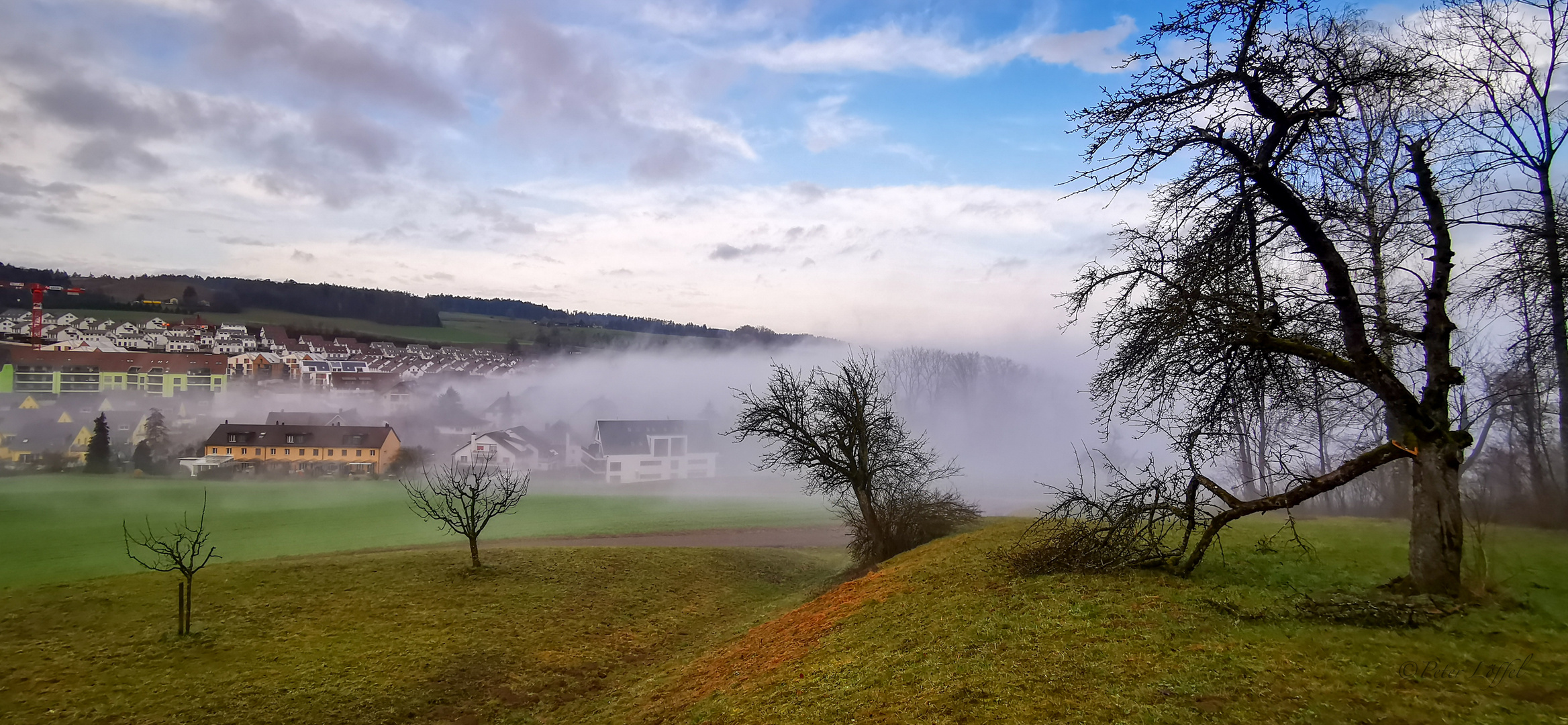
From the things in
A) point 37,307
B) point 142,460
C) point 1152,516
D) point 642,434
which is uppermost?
point 37,307

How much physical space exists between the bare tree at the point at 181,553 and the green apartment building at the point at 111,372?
2367 cm

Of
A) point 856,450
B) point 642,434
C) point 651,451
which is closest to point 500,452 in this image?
point 642,434

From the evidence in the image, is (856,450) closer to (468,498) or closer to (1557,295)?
(1557,295)

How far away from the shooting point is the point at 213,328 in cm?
7275

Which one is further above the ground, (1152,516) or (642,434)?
(1152,516)

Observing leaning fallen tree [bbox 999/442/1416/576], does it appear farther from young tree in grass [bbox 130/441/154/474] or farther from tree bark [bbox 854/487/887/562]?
young tree in grass [bbox 130/441/154/474]

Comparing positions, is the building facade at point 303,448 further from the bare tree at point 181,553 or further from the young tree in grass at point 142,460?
the bare tree at point 181,553

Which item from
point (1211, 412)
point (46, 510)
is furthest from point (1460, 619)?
point (46, 510)

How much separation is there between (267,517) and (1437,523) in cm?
5090

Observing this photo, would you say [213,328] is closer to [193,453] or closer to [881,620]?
[193,453]

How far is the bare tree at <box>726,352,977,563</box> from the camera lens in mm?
24078

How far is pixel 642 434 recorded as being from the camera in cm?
7356

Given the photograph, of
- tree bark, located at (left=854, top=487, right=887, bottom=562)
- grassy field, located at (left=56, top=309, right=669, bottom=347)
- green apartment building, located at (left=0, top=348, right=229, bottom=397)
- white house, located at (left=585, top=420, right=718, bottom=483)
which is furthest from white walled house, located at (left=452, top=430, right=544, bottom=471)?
tree bark, located at (left=854, top=487, right=887, bottom=562)

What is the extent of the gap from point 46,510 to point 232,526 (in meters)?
12.4
